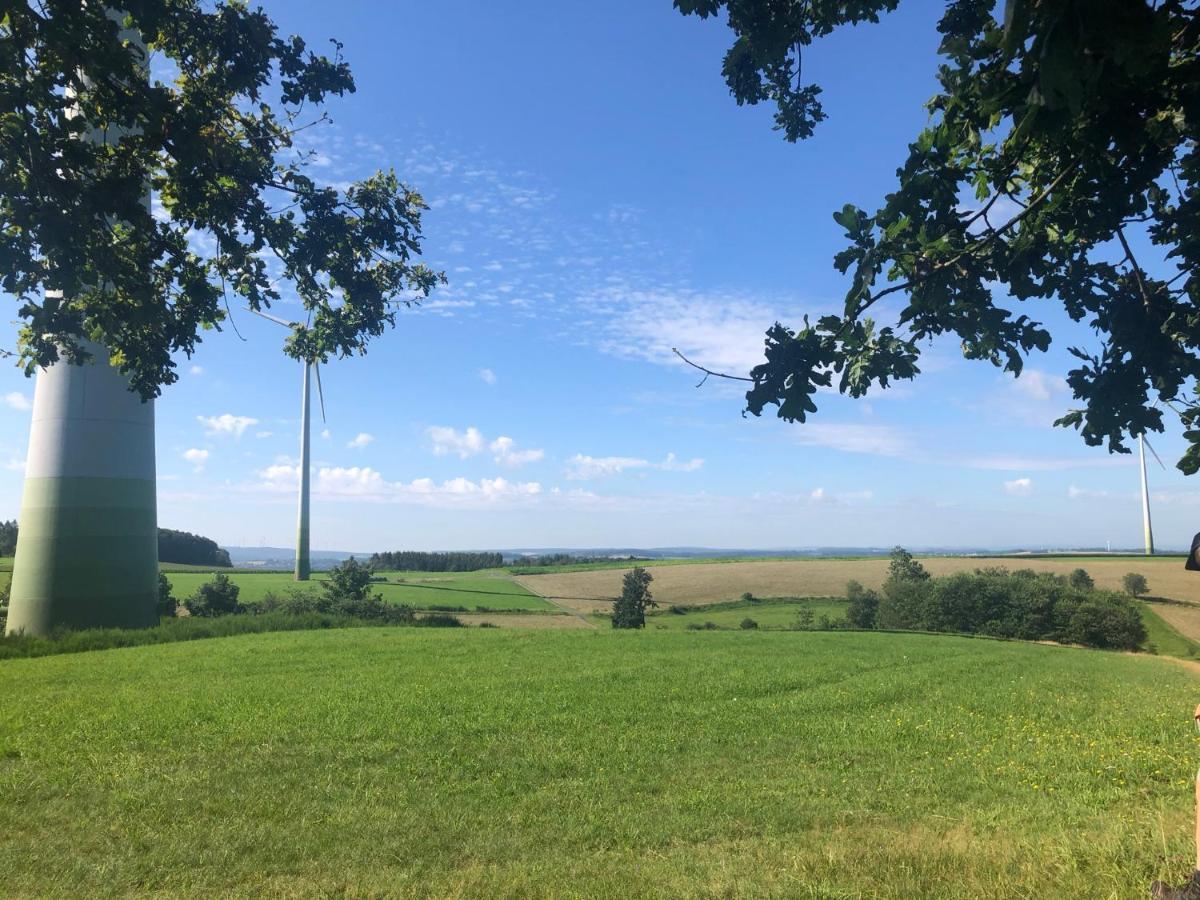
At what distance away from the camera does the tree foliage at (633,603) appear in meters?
55.5

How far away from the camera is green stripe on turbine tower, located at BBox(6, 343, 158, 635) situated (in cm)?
2747

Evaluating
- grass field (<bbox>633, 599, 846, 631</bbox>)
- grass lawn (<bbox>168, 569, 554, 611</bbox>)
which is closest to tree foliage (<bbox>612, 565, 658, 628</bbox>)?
grass field (<bbox>633, 599, 846, 631</bbox>)

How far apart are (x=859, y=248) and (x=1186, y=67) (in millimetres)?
2099

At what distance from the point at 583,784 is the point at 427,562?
95.7m

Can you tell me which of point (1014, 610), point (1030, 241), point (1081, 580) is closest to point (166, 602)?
point (1030, 241)

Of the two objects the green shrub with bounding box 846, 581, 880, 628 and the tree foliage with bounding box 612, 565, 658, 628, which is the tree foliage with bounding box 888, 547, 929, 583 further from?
the tree foliage with bounding box 612, 565, 658, 628

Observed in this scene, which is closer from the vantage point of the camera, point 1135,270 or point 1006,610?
point 1135,270

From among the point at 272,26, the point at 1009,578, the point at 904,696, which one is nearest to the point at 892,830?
the point at 904,696

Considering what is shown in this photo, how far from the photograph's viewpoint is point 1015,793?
9422mm

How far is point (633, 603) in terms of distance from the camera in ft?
190

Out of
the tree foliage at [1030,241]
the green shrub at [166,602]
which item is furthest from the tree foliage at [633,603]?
the tree foliage at [1030,241]

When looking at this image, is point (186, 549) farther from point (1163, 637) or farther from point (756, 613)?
point (1163, 637)

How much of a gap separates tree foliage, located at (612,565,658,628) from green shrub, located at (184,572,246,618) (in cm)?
2586

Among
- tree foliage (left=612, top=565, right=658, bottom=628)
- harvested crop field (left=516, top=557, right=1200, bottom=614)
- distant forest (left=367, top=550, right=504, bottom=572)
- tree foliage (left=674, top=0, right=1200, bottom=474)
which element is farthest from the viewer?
distant forest (left=367, top=550, right=504, bottom=572)
